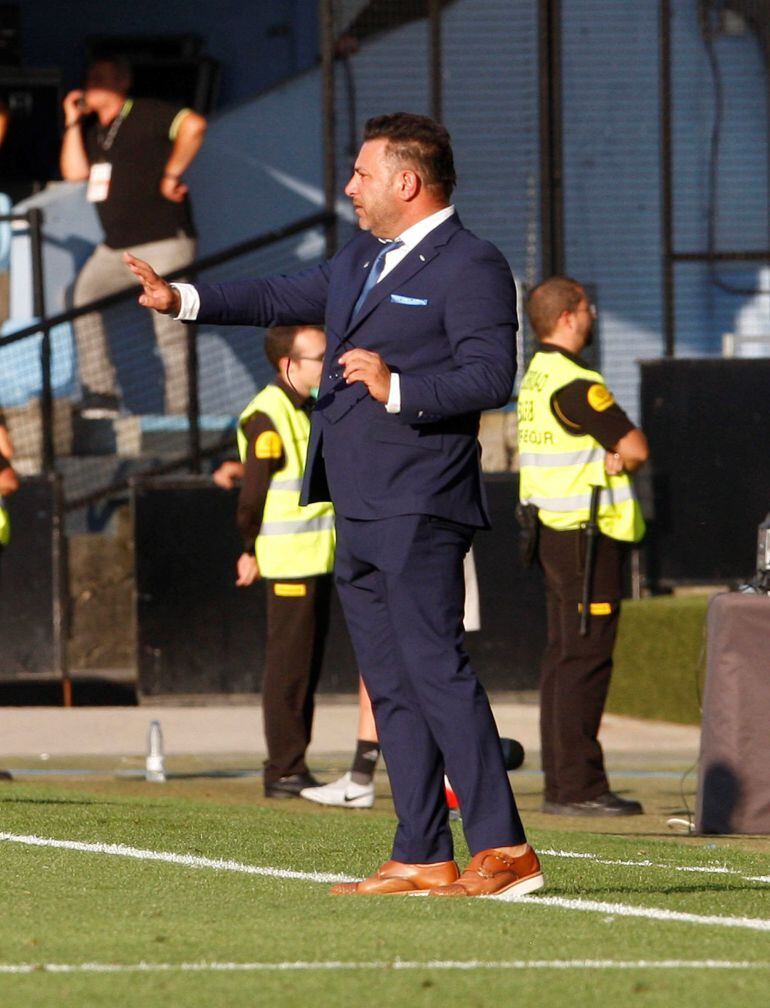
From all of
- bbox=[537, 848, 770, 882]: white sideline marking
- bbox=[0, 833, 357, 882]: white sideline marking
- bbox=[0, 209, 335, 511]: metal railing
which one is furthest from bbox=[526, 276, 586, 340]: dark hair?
bbox=[0, 209, 335, 511]: metal railing

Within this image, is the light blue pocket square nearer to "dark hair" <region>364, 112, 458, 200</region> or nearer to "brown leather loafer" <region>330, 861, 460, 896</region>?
"dark hair" <region>364, 112, 458, 200</region>

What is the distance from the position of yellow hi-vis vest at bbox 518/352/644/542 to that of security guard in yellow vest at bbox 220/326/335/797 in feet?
3.15

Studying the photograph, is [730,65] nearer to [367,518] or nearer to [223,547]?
[223,547]

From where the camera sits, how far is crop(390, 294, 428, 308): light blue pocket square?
5957mm

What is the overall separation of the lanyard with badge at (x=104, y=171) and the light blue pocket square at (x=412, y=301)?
401 inches

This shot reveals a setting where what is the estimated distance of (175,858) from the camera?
6.84m

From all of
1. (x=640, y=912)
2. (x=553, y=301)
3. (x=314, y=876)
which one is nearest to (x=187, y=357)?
(x=553, y=301)

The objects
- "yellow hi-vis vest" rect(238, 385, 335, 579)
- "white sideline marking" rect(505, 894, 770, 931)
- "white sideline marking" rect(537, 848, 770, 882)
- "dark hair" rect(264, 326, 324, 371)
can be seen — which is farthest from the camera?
"yellow hi-vis vest" rect(238, 385, 335, 579)

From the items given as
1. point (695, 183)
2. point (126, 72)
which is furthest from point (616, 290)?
point (126, 72)

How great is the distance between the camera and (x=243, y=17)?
20.0 metres

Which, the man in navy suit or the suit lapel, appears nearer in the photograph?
the man in navy suit

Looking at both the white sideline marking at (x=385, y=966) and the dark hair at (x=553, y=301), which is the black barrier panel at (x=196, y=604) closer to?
the dark hair at (x=553, y=301)

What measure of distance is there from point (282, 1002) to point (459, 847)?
303 centimetres

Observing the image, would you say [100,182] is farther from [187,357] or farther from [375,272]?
[375,272]
